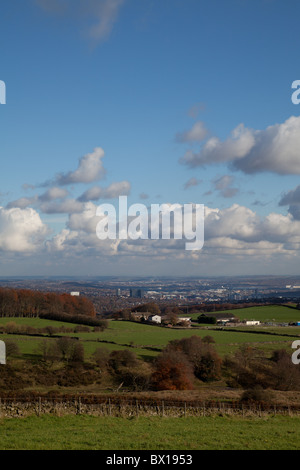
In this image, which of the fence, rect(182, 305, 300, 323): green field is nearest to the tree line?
rect(182, 305, 300, 323): green field

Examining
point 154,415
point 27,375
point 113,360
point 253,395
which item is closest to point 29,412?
point 154,415

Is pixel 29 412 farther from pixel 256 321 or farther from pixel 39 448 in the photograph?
pixel 256 321

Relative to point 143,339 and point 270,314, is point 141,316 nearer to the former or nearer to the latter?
point 270,314

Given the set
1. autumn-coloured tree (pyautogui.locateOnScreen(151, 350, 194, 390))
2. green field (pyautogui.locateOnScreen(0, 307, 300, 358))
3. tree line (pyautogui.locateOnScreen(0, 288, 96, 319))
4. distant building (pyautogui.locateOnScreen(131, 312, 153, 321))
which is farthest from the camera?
distant building (pyautogui.locateOnScreen(131, 312, 153, 321))

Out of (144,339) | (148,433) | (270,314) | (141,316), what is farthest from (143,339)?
(270,314)

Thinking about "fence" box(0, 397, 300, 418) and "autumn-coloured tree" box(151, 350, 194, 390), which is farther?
"autumn-coloured tree" box(151, 350, 194, 390)

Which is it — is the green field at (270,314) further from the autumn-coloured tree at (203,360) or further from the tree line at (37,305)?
the autumn-coloured tree at (203,360)

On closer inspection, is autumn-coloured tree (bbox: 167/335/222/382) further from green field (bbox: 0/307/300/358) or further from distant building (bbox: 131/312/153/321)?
distant building (bbox: 131/312/153/321)
